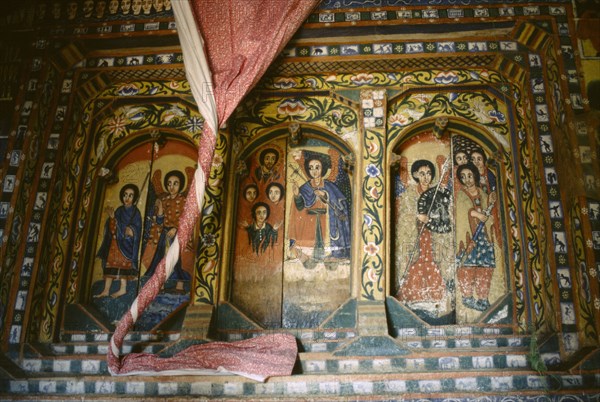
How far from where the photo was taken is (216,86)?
21.7 feet

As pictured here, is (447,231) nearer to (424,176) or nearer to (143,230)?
(424,176)

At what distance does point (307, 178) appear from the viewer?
6988mm

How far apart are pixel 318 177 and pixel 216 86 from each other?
1.26 m

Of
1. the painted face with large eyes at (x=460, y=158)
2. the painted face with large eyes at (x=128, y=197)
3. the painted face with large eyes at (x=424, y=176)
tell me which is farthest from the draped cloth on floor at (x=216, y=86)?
the painted face with large eyes at (x=460, y=158)

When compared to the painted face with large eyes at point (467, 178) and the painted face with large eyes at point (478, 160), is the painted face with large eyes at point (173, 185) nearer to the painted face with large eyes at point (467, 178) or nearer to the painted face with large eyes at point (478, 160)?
the painted face with large eyes at point (467, 178)

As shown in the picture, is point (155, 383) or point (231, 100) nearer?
point (155, 383)

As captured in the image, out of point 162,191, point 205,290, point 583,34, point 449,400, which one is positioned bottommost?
point 449,400

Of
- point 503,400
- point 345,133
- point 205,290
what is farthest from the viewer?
point 345,133

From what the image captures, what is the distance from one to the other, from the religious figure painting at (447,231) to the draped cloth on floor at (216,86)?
4.19 feet

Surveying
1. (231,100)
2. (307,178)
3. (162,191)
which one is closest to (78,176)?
(162,191)

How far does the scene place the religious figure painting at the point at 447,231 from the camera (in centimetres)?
646

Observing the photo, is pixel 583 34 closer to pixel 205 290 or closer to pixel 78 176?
pixel 205 290

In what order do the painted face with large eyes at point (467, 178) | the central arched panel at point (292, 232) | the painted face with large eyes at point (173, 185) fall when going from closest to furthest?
the central arched panel at point (292, 232)
the painted face with large eyes at point (467, 178)
the painted face with large eyes at point (173, 185)

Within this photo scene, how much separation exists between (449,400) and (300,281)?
1.70 meters
